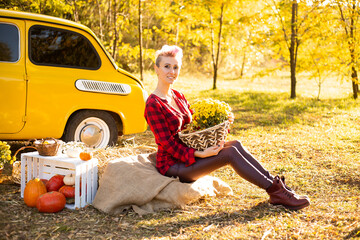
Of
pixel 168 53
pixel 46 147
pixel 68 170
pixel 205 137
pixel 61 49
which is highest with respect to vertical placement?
pixel 61 49

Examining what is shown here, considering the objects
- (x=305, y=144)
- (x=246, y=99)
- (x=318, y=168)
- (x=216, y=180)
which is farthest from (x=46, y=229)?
(x=246, y=99)

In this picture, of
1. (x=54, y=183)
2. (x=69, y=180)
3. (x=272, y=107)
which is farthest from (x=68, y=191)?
(x=272, y=107)

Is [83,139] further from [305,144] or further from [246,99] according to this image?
[246,99]

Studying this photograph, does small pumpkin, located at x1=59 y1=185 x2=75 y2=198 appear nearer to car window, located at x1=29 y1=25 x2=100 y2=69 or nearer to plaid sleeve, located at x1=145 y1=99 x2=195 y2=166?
plaid sleeve, located at x1=145 y1=99 x2=195 y2=166

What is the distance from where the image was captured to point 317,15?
40.1 ft

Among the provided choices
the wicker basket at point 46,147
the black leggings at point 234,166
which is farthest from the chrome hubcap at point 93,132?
the black leggings at point 234,166

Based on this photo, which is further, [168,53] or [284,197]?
[168,53]

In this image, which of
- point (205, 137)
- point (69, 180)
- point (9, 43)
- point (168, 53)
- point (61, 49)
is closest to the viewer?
point (205, 137)

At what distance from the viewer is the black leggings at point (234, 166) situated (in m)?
3.73

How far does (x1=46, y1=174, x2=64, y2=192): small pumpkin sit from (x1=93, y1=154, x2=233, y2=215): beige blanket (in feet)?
1.69

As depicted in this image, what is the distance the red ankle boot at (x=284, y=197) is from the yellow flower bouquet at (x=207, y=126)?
71cm

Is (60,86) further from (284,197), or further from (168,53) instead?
(284,197)

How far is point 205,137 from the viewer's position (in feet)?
12.1

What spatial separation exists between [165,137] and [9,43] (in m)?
3.05
